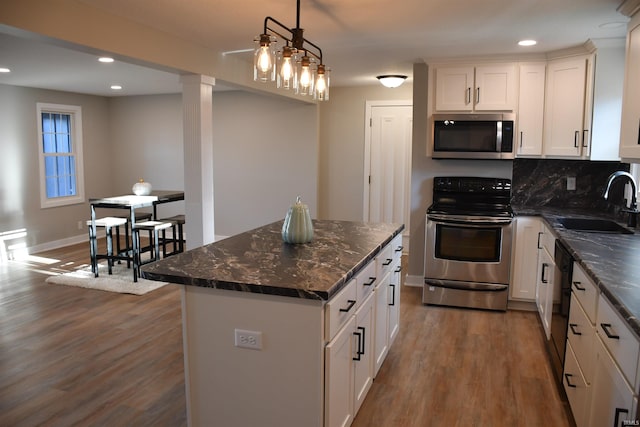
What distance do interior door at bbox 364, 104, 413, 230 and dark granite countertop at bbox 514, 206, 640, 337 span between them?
3111 mm

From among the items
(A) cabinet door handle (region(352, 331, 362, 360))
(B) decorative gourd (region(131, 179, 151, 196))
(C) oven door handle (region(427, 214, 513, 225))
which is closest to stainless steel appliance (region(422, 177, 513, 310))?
(C) oven door handle (region(427, 214, 513, 225))

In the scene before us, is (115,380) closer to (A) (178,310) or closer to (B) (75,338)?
(B) (75,338)

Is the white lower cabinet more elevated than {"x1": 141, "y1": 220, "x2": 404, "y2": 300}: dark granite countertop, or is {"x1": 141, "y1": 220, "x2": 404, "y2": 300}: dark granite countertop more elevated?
{"x1": 141, "y1": 220, "x2": 404, "y2": 300}: dark granite countertop

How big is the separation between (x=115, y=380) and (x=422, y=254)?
3232mm

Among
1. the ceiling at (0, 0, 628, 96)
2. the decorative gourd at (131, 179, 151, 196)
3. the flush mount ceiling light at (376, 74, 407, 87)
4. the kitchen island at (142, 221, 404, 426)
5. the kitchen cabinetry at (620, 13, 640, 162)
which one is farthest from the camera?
the decorative gourd at (131, 179, 151, 196)

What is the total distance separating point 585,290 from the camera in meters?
2.32

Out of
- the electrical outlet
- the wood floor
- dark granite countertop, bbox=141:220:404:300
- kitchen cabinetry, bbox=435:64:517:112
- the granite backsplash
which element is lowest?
the wood floor

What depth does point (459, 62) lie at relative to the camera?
179 inches

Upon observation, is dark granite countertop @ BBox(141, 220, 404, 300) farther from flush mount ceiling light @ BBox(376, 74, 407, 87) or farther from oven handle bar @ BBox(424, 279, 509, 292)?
flush mount ceiling light @ BBox(376, 74, 407, 87)

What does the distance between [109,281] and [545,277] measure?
4.30 metres

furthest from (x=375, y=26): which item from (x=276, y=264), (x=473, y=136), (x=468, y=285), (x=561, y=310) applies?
(x=468, y=285)

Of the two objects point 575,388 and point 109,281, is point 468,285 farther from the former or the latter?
point 109,281

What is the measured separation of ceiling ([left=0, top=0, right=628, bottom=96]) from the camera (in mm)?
2984

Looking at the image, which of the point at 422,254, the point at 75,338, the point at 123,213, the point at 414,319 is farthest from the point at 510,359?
the point at 123,213
